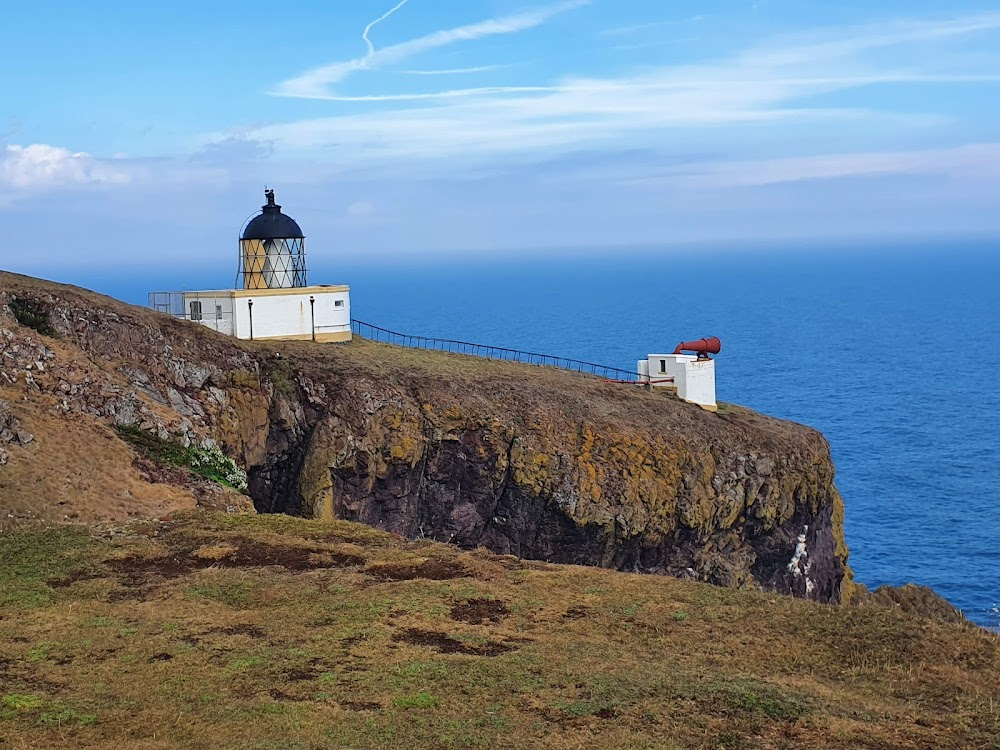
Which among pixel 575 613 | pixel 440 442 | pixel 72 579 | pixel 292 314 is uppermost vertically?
pixel 292 314

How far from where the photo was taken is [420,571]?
1117 inches

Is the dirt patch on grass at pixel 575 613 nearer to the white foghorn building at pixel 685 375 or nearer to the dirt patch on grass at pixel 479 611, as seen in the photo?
the dirt patch on grass at pixel 479 611

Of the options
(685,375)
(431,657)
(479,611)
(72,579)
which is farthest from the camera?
(685,375)

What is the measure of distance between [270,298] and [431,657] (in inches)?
1427

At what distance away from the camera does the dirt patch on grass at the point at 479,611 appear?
24391 mm

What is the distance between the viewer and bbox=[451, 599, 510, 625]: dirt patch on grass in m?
24.4

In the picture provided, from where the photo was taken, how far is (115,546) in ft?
95.3

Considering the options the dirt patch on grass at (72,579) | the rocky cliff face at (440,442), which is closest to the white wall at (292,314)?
the rocky cliff face at (440,442)

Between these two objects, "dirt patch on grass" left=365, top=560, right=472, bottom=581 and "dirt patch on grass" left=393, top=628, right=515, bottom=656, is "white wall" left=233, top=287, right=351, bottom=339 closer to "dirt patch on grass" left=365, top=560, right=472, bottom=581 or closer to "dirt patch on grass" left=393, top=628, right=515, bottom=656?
"dirt patch on grass" left=365, top=560, right=472, bottom=581

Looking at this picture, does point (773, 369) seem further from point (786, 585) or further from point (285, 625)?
point (285, 625)

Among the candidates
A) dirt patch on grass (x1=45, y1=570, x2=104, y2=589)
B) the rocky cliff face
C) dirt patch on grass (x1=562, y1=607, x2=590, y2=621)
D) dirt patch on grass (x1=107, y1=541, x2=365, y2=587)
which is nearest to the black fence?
the rocky cliff face

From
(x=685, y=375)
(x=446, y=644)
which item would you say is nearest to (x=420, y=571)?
(x=446, y=644)

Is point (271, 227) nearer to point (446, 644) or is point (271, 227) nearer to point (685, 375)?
point (685, 375)

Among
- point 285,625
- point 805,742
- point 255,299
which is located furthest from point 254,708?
point 255,299
